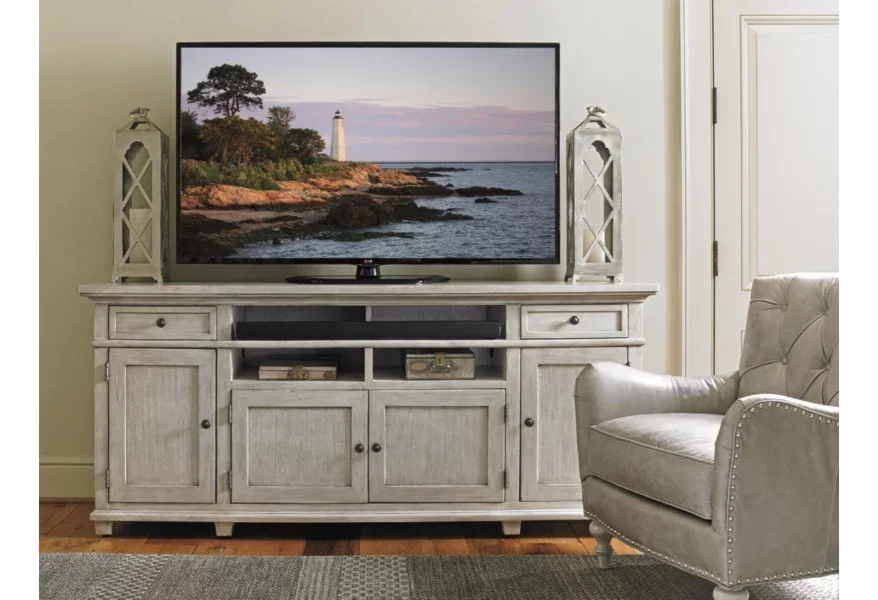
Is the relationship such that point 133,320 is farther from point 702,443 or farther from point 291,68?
point 702,443

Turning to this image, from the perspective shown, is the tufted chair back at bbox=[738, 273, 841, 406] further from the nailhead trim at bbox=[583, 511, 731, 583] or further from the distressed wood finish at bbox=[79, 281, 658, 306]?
the nailhead trim at bbox=[583, 511, 731, 583]

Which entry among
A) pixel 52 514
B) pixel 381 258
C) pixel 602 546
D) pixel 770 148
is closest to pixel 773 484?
pixel 602 546

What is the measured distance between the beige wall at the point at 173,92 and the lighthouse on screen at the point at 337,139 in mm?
424

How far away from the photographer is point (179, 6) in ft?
10.6

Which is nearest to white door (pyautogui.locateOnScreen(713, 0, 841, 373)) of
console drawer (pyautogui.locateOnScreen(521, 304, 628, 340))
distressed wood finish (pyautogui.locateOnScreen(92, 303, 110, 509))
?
console drawer (pyautogui.locateOnScreen(521, 304, 628, 340))

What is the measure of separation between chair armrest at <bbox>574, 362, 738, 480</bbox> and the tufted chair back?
9 cm

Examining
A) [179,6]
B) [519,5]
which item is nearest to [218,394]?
[179,6]

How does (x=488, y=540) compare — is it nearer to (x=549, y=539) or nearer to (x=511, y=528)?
(x=511, y=528)

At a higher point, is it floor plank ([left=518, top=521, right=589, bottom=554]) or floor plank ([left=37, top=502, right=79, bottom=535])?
floor plank ([left=37, top=502, right=79, bottom=535])

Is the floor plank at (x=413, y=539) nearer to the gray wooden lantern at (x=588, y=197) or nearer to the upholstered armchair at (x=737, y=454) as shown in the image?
the upholstered armchair at (x=737, y=454)

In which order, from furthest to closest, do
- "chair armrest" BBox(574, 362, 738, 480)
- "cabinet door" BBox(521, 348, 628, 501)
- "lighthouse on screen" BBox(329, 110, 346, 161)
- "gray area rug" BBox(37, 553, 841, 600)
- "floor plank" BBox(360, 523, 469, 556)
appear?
"lighthouse on screen" BBox(329, 110, 346, 161) < "cabinet door" BBox(521, 348, 628, 501) < "floor plank" BBox(360, 523, 469, 556) < "chair armrest" BBox(574, 362, 738, 480) < "gray area rug" BBox(37, 553, 841, 600)

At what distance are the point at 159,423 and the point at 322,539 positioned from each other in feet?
2.27

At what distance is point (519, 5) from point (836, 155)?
1455mm

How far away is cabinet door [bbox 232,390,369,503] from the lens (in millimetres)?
2766
